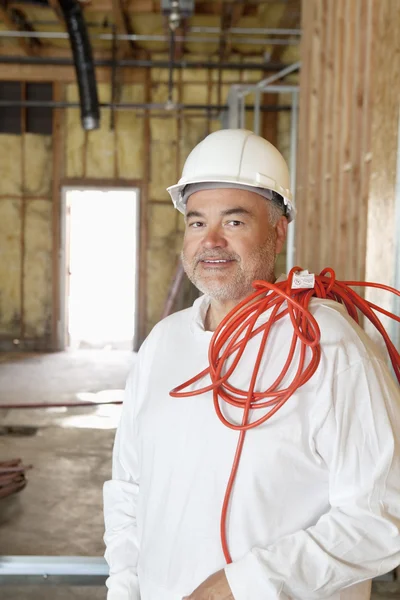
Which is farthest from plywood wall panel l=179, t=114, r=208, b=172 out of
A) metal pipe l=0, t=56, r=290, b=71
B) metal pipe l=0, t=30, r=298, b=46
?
metal pipe l=0, t=30, r=298, b=46

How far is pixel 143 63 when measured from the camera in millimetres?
9047

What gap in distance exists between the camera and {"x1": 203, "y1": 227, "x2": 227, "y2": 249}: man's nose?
5.15 feet

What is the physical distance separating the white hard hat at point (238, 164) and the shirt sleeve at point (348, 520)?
0.58 meters

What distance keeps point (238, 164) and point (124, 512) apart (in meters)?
0.91

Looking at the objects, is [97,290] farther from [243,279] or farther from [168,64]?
[243,279]

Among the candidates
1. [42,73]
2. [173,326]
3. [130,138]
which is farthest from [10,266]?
[173,326]

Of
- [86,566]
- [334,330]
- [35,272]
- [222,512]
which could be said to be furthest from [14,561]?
[35,272]

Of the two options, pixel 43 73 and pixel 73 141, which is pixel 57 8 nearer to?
pixel 43 73

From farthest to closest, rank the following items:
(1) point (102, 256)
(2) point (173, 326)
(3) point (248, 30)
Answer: (1) point (102, 256) < (3) point (248, 30) < (2) point (173, 326)

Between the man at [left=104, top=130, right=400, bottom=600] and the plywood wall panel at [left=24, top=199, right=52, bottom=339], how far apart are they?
8334mm

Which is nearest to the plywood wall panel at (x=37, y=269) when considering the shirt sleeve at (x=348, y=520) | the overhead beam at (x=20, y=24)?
the overhead beam at (x=20, y=24)

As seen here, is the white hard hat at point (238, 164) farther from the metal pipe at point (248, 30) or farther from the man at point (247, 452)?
the metal pipe at point (248, 30)

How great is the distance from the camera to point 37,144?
9.59 metres

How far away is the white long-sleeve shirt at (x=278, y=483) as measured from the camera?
48.7 inches
